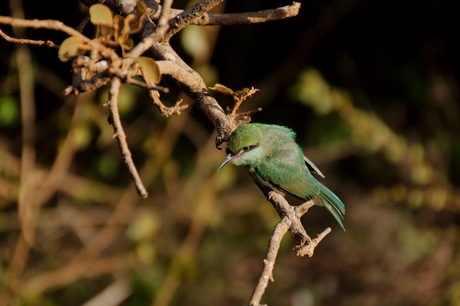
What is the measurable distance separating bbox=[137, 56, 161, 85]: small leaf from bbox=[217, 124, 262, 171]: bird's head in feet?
2.51

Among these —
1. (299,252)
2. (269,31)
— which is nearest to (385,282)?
(269,31)

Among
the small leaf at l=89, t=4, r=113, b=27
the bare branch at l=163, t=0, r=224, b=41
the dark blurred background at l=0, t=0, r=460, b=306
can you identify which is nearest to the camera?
the small leaf at l=89, t=4, r=113, b=27

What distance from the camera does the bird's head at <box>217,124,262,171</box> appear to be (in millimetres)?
2299

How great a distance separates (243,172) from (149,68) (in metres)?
4.39

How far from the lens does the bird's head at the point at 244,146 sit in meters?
2.30

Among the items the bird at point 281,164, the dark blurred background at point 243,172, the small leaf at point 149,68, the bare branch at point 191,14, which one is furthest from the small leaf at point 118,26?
the dark blurred background at point 243,172

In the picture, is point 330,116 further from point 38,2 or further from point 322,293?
point 38,2

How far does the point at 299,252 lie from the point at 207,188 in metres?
2.68

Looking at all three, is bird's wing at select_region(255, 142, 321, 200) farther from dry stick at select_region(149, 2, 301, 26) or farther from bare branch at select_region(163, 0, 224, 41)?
bare branch at select_region(163, 0, 224, 41)

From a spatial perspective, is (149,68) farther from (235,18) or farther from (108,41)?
(235,18)

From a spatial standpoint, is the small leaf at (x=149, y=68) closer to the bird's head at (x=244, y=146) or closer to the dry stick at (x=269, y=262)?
the dry stick at (x=269, y=262)

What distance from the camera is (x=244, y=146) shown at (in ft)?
8.05

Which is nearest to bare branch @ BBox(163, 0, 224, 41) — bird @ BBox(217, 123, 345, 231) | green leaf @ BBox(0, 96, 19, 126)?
bird @ BBox(217, 123, 345, 231)

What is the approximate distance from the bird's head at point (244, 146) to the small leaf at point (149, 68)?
764mm
